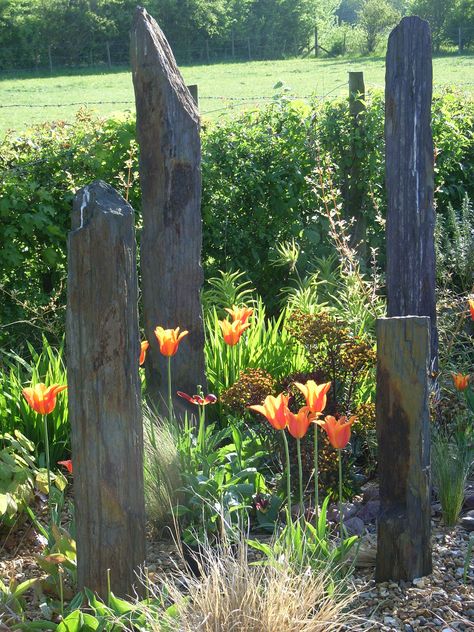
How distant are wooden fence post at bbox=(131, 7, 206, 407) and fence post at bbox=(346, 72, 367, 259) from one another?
290cm

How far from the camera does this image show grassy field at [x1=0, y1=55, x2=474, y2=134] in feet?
90.5

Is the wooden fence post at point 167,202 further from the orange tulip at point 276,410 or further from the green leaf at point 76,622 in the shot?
the green leaf at point 76,622

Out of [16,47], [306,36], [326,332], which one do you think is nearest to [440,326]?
[326,332]

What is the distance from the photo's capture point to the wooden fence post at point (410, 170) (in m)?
4.42

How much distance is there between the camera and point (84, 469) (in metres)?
2.61

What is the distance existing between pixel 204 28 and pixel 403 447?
43820mm

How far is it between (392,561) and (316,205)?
13.6 feet

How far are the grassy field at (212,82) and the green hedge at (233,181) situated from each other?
18.9 metres

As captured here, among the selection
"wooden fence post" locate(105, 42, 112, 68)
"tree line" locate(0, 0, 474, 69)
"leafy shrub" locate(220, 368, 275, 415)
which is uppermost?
"tree line" locate(0, 0, 474, 69)

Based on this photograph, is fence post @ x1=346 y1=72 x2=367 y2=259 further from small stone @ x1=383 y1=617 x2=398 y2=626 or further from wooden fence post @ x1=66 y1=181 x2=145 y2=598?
wooden fence post @ x1=66 y1=181 x2=145 y2=598

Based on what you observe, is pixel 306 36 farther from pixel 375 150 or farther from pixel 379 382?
pixel 379 382

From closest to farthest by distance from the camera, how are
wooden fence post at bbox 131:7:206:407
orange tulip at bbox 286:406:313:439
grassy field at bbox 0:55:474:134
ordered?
orange tulip at bbox 286:406:313:439
wooden fence post at bbox 131:7:206:407
grassy field at bbox 0:55:474:134

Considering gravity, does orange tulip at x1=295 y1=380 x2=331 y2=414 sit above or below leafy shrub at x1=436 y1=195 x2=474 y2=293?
above

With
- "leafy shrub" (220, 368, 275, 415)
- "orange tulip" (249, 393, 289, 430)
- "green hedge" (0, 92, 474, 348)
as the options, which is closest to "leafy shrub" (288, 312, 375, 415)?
"leafy shrub" (220, 368, 275, 415)
